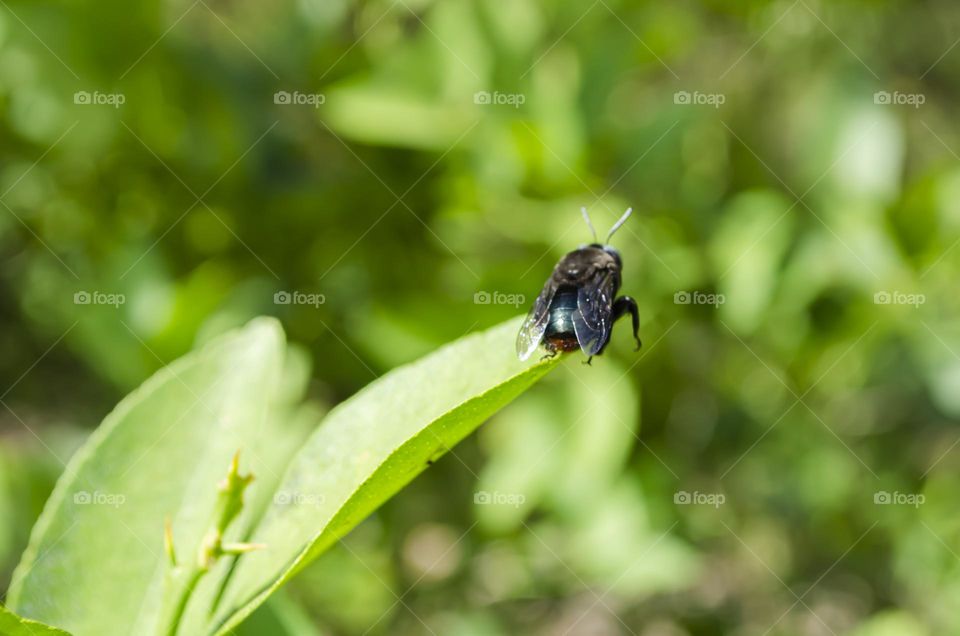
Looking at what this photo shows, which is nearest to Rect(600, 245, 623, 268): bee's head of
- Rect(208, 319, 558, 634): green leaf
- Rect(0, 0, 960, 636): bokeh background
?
Rect(0, 0, 960, 636): bokeh background

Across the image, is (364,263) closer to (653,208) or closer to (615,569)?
(653,208)

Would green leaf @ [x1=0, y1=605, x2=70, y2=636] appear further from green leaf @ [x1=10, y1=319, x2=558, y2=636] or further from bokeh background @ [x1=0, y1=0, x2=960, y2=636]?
bokeh background @ [x1=0, y1=0, x2=960, y2=636]

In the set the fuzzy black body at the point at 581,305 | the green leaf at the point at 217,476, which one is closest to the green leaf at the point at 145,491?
the green leaf at the point at 217,476

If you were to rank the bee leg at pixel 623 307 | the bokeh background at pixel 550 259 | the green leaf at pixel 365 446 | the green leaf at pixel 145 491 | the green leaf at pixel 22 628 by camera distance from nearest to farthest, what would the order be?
the green leaf at pixel 22 628 < the green leaf at pixel 365 446 < the green leaf at pixel 145 491 < the bee leg at pixel 623 307 < the bokeh background at pixel 550 259

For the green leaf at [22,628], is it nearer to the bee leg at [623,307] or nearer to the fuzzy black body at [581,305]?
the fuzzy black body at [581,305]

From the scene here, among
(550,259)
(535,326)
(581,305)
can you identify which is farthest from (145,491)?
(550,259)

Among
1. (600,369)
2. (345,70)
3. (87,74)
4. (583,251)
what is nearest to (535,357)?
(583,251)

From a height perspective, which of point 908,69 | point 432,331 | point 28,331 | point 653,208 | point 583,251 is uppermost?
point 908,69
